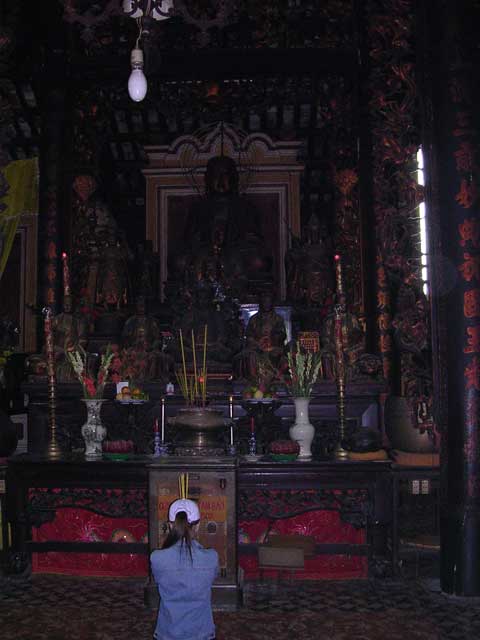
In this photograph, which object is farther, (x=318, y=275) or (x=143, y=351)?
(x=318, y=275)

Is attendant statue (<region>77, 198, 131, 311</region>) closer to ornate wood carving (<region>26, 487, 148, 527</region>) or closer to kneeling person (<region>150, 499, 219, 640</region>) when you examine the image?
ornate wood carving (<region>26, 487, 148, 527</region>)

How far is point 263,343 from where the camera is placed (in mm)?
8070

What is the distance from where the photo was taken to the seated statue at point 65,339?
733 cm

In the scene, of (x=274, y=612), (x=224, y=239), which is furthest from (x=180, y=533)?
(x=224, y=239)

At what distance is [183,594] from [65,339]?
5189mm

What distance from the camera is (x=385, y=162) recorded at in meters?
7.75

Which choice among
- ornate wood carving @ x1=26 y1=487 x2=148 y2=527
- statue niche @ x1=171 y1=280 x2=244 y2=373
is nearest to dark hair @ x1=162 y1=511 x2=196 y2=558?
ornate wood carving @ x1=26 y1=487 x2=148 y2=527

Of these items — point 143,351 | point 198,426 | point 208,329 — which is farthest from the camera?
point 208,329

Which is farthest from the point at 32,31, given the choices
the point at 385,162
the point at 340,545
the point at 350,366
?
the point at 340,545

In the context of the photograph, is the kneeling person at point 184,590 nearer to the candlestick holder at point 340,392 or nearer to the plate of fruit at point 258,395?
the candlestick holder at point 340,392

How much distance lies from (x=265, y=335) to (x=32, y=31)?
5056mm

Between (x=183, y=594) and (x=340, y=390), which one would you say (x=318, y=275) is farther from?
(x=183, y=594)

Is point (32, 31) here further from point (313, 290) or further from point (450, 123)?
point (450, 123)

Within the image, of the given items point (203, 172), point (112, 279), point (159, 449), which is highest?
point (203, 172)
